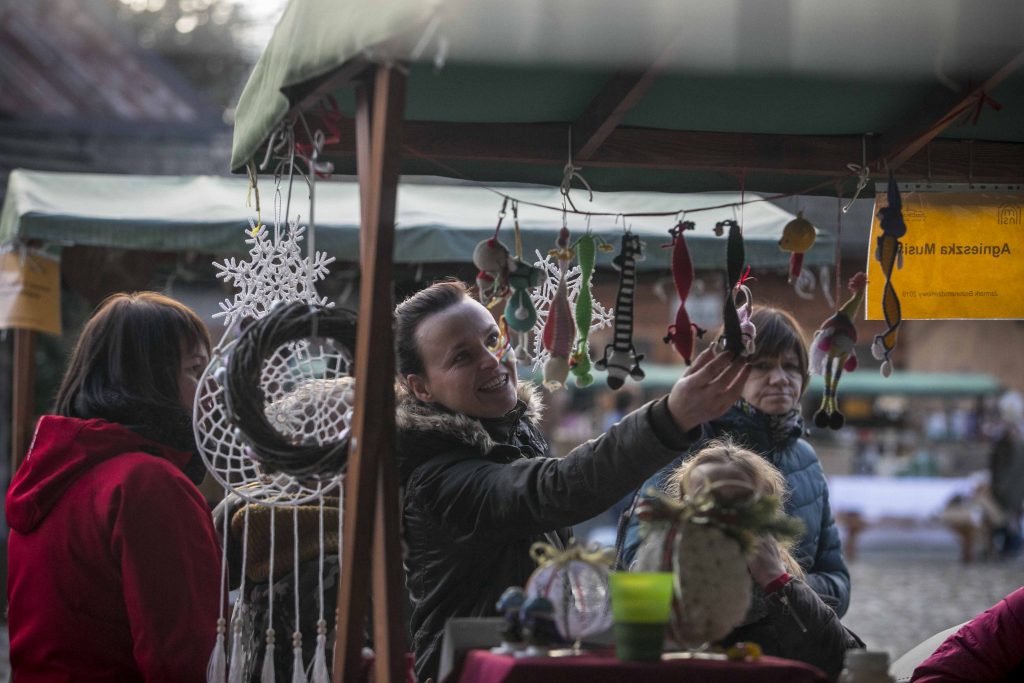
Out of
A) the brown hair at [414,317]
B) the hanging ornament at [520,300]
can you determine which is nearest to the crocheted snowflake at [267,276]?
the brown hair at [414,317]

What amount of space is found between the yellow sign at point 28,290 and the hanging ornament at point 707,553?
396cm

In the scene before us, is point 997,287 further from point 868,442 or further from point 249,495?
point 868,442

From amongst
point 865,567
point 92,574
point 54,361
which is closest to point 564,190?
point 92,574

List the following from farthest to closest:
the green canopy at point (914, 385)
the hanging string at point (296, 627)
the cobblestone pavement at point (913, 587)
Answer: the green canopy at point (914, 385) < the cobblestone pavement at point (913, 587) < the hanging string at point (296, 627)

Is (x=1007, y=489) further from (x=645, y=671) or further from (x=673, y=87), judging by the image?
(x=645, y=671)

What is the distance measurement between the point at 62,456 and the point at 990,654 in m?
1.96

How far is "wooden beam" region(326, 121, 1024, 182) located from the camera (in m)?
2.82

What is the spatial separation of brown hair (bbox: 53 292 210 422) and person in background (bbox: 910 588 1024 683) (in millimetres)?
1709

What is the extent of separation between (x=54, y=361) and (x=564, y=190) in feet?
17.2

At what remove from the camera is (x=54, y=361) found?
7184mm

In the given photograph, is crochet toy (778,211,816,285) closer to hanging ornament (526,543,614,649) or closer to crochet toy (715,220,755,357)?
crochet toy (715,220,755,357)

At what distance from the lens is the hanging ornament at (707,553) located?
1.83 meters

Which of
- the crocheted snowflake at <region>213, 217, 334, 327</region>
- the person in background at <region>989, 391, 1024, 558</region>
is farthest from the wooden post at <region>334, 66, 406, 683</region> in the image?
the person in background at <region>989, 391, 1024, 558</region>

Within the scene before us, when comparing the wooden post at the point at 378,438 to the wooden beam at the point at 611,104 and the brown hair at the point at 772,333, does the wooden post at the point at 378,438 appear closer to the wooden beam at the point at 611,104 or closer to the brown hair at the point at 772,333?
the wooden beam at the point at 611,104
